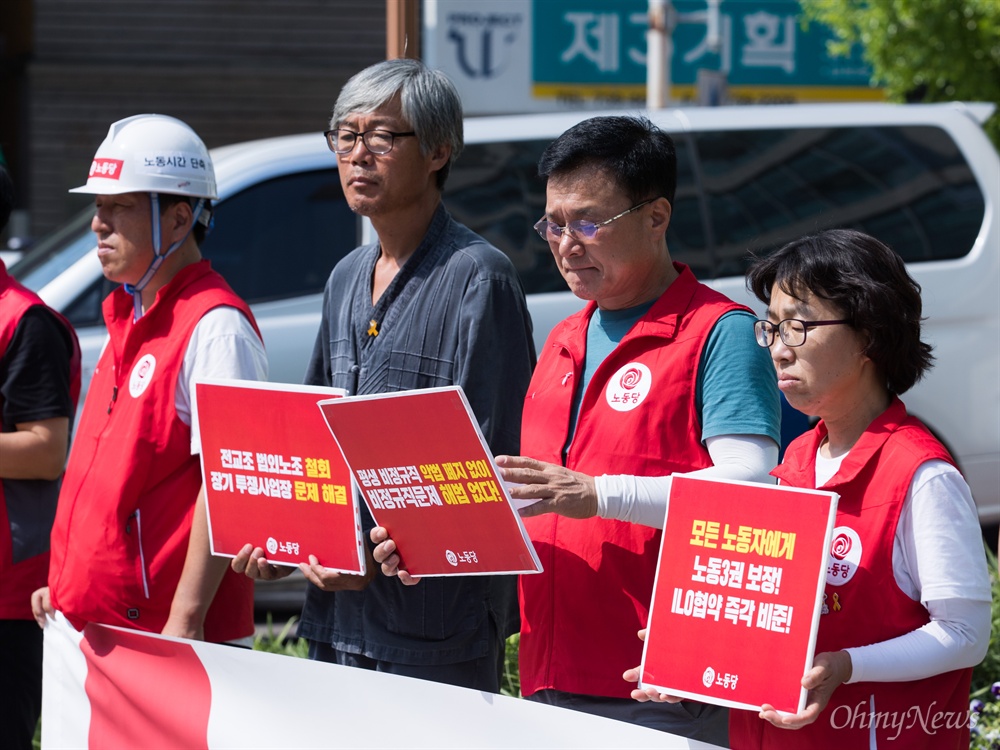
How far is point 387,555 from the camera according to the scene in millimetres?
2516

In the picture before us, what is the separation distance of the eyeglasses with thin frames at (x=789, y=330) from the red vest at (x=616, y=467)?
21 centimetres

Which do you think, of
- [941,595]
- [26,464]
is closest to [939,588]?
[941,595]

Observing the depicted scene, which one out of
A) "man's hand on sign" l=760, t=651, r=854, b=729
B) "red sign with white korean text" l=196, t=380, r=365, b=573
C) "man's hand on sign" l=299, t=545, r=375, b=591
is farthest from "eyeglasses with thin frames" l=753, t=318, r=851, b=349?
"man's hand on sign" l=299, t=545, r=375, b=591

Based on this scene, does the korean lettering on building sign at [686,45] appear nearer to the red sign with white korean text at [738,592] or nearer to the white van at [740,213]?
the white van at [740,213]

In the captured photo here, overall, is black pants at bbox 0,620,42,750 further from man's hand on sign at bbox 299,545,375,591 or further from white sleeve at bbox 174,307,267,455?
man's hand on sign at bbox 299,545,375,591

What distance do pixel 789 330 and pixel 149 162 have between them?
5.27 ft

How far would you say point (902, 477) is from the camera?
210 centimetres

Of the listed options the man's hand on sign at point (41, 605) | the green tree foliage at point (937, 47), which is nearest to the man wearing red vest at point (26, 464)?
the man's hand on sign at point (41, 605)

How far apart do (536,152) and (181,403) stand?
3.57 meters

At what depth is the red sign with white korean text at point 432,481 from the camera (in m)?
2.29

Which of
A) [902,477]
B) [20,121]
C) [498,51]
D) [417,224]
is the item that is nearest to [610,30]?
[498,51]

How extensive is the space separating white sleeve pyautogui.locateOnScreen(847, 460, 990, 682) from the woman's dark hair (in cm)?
22

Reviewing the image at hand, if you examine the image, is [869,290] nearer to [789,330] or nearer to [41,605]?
[789,330]

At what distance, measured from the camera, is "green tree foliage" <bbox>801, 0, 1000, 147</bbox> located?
32.2ft
